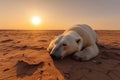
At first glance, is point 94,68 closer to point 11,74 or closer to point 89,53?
point 89,53

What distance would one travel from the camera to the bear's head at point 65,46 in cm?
585

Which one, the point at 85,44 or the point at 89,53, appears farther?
the point at 85,44

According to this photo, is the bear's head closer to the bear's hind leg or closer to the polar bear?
the polar bear

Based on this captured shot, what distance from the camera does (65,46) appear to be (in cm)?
617

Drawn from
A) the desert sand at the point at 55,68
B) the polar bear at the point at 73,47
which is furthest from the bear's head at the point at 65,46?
the desert sand at the point at 55,68

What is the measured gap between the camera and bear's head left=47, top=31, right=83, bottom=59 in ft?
19.2

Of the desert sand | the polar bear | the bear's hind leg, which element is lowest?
the desert sand

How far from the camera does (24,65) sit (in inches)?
225

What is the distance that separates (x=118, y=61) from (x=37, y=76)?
2348 millimetres

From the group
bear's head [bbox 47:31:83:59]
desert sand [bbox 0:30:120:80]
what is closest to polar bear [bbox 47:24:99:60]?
bear's head [bbox 47:31:83:59]

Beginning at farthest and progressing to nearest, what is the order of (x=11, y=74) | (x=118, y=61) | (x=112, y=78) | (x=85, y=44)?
(x=85, y=44) → (x=118, y=61) → (x=11, y=74) → (x=112, y=78)

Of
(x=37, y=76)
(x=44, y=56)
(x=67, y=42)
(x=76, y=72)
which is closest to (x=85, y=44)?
(x=67, y=42)

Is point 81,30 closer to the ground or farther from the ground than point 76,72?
farther from the ground

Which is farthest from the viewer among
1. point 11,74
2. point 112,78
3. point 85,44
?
point 85,44
